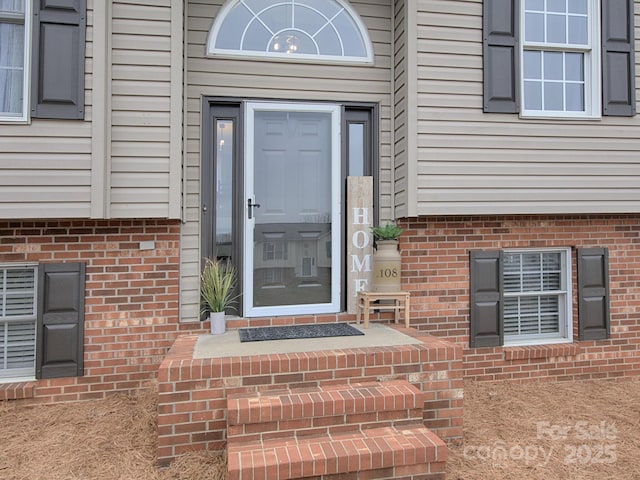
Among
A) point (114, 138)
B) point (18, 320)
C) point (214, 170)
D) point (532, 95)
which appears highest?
point (532, 95)

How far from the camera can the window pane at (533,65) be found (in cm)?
411

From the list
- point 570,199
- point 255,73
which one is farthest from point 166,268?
point 570,199

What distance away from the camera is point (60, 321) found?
343 cm

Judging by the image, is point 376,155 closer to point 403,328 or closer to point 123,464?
point 403,328

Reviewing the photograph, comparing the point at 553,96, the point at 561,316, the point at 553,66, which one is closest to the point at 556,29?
the point at 553,66

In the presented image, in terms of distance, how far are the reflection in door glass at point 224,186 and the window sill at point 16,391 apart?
1.72m

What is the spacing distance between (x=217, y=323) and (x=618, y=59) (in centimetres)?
436

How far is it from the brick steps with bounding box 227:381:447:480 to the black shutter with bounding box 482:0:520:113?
268 cm

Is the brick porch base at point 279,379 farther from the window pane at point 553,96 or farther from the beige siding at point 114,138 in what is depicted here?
the window pane at point 553,96

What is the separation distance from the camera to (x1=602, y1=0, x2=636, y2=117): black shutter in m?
4.12

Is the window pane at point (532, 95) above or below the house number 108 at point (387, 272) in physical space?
above

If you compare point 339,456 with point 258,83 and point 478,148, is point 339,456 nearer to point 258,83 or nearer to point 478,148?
point 478,148

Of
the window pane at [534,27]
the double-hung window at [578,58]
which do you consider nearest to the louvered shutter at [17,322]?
the double-hung window at [578,58]

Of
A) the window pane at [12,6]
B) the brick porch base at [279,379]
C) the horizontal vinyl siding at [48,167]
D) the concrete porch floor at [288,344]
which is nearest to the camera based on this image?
the brick porch base at [279,379]
